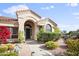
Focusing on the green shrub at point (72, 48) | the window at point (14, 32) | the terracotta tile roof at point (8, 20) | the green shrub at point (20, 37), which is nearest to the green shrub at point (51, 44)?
the green shrub at point (72, 48)

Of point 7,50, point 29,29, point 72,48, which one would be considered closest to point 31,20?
point 29,29

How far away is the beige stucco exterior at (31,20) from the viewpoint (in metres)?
8.66

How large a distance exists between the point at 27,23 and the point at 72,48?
131 cm

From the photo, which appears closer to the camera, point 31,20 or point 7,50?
point 7,50

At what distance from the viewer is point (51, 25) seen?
870cm

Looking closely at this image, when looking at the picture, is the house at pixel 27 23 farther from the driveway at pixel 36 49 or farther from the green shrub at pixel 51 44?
the green shrub at pixel 51 44

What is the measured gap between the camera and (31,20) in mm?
8688

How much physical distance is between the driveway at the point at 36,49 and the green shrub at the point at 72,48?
19.6 inches

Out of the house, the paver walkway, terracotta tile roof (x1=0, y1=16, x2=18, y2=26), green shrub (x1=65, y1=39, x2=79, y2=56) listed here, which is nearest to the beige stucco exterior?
the house

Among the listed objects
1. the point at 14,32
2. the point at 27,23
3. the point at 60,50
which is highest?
the point at 27,23

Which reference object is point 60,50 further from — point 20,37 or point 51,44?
point 20,37

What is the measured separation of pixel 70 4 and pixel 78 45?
105 centimetres

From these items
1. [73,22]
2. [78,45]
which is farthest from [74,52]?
[73,22]

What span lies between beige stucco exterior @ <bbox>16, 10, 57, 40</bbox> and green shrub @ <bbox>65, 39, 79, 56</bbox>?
2.08 ft
